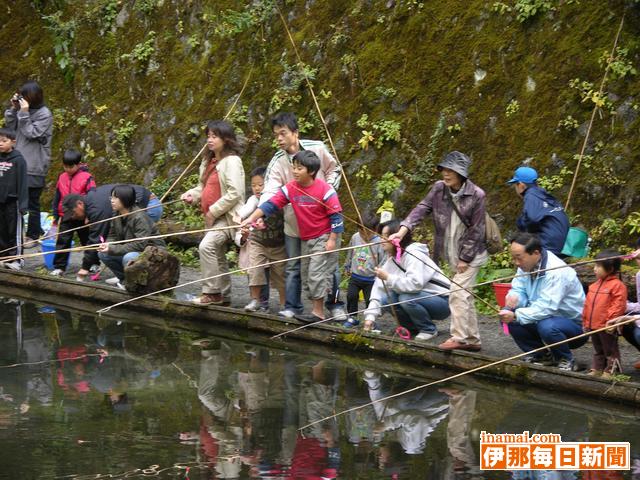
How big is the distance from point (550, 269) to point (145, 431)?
3.03m

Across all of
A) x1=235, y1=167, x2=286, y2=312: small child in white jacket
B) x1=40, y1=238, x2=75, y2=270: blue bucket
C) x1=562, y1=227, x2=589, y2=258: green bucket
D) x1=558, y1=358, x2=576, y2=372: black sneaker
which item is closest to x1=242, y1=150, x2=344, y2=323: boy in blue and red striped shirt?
x1=235, y1=167, x2=286, y2=312: small child in white jacket

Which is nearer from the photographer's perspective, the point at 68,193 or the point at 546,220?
the point at 546,220

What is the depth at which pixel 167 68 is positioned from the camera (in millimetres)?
15172

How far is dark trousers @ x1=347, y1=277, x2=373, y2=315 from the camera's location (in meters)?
9.73

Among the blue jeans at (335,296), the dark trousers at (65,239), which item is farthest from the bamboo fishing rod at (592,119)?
the dark trousers at (65,239)

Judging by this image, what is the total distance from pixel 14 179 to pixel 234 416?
5.87 meters

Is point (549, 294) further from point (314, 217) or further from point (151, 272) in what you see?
point (151, 272)

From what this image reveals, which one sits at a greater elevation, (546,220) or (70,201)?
(70,201)

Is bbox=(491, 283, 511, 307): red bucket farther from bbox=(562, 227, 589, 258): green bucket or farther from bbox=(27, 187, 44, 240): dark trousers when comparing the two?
bbox=(27, 187, 44, 240): dark trousers

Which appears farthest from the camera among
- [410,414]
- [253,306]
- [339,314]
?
[253,306]

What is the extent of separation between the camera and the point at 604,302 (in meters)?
7.73

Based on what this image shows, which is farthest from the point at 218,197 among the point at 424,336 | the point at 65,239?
the point at 65,239

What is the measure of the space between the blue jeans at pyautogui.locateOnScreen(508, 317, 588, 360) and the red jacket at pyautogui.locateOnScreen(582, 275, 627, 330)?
22 cm

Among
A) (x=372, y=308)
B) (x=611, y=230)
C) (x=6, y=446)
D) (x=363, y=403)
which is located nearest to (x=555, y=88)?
(x=611, y=230)
